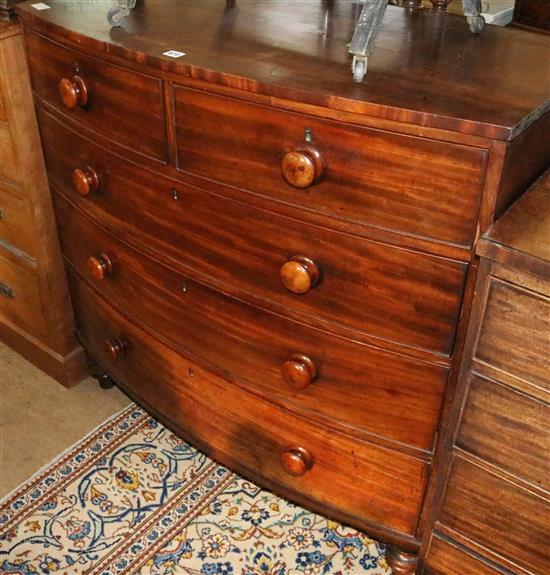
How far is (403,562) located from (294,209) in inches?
30.2

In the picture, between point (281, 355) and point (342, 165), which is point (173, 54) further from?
point (281, 355)

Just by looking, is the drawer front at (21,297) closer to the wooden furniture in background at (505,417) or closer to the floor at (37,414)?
the floor at (37,414)

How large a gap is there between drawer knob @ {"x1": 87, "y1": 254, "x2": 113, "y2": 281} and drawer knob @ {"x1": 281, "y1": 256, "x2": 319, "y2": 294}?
547mm

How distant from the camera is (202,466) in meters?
1.78

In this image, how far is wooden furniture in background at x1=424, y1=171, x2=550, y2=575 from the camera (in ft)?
3.17

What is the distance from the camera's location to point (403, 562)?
56.6 inches

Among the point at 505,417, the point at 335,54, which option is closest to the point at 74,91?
the point at 335,54

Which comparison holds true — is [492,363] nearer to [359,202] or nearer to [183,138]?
[359,202]


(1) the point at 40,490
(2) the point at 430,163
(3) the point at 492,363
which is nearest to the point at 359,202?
(2) the point at 430,163

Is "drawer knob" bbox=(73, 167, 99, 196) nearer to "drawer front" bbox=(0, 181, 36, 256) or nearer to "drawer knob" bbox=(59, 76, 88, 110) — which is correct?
"drawer knob" bbox=(59, 76, 88, 110)

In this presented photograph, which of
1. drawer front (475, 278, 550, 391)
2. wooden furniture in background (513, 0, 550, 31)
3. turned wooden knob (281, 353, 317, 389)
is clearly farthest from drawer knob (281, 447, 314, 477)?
wooden furniture in background (513, 0, 550, 31)

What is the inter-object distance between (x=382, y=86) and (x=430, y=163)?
0.14 meters

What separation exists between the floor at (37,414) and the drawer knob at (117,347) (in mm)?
300

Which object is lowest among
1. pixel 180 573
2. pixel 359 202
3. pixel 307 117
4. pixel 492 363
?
pixel 180 573
